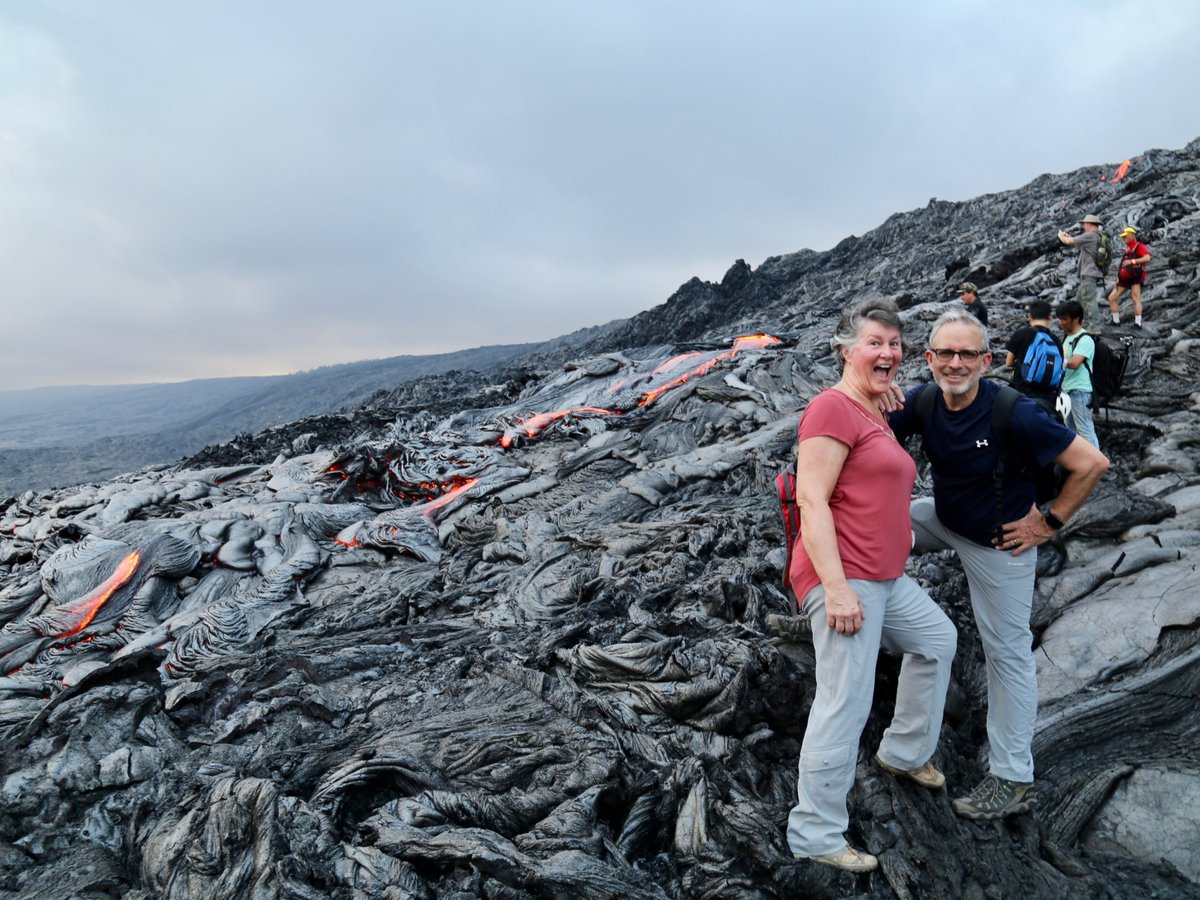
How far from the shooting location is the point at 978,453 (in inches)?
113

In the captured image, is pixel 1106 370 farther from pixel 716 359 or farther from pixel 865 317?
pixel 716 359

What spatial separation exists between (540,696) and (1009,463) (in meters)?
2.99

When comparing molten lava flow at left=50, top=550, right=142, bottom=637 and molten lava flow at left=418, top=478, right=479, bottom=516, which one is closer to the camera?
molten lava flow at left=50, top=550, right=142, bottom=637

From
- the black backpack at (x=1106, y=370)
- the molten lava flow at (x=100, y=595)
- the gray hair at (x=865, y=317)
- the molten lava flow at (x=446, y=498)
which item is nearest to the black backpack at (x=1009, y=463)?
the gray hair at (x=865, y=317)

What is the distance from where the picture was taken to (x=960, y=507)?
9.91 feet

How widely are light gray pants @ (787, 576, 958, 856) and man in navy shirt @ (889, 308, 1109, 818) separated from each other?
1.45 ft

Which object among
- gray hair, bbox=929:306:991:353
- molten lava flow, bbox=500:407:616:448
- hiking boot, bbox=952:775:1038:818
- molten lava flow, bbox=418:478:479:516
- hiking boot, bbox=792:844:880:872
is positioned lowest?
hiking boot, bbox=952:775:1038:818

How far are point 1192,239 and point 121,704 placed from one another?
20351mm

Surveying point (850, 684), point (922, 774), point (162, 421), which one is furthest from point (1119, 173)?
point (162, 421)

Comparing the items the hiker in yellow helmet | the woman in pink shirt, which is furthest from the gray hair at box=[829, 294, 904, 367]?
the hiker in yellow helmet

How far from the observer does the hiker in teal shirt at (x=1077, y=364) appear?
5906 millimetres

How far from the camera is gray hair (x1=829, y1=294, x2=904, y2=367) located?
8.84 feet

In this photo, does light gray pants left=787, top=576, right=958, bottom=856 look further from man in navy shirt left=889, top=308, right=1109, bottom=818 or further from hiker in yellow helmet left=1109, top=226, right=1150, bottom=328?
hiker in yellow helmet left=1109, top=226, right=1150, bottom=328

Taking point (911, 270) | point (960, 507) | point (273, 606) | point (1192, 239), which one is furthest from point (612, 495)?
point (911, 270)
